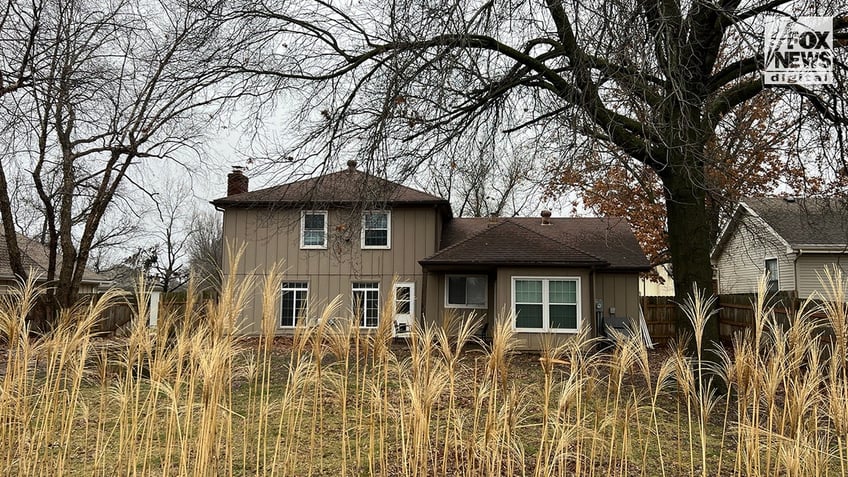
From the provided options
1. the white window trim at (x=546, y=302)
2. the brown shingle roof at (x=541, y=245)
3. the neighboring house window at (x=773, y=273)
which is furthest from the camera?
the neighboring house window at (x=773, y=273)

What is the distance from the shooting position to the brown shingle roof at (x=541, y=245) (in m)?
12.7

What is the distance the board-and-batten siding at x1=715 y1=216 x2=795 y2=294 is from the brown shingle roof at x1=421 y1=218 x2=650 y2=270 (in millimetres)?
4062

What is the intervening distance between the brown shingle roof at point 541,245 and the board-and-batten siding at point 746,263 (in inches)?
160

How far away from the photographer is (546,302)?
12.8 meters

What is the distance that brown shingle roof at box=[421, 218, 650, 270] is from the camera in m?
12.7

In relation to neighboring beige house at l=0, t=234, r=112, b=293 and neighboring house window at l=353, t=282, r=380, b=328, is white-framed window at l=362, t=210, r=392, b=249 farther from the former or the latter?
neighboring beige house at l=0, t=234, r=112, b=293

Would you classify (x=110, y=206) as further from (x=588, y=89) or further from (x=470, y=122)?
(x=588, y=89)

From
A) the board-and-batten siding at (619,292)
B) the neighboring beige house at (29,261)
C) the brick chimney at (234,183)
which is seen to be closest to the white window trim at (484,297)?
the board-and-batten siding at (619,292)

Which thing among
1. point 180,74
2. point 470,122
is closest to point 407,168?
point 470,122

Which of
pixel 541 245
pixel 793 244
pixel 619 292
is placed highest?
pixel 793 244

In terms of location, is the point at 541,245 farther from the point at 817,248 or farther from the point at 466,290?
the point at 817,248

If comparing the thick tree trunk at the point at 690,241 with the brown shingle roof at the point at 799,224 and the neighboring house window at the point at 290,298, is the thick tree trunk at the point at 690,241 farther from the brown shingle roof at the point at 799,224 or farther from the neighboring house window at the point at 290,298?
the neighboring house window at the point at 290,298

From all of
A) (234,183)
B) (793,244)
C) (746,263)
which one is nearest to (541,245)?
(793,244)

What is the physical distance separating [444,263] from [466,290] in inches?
63.1
